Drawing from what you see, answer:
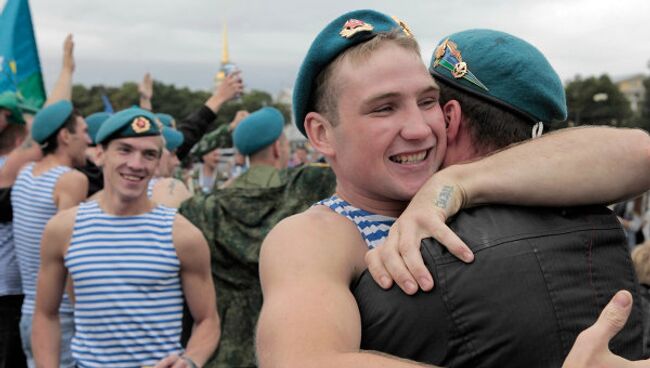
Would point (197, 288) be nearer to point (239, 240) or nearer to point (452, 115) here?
point (239, 240)

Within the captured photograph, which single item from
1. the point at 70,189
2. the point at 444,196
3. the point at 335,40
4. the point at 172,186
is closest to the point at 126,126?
Result: the point at 70,189

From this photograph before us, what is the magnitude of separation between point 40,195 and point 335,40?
11.9 feet

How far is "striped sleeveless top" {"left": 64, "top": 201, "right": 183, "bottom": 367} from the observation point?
3510mm

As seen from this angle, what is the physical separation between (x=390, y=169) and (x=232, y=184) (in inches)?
134

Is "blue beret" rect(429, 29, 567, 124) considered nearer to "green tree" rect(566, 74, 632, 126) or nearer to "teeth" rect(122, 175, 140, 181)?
"teeth" rect(122, 175, 140, 181)

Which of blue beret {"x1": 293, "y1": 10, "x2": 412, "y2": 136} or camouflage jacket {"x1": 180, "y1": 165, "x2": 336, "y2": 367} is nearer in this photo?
blue beret {"x1": 293, "y1": 10, "x2": 412, "y2": 136}

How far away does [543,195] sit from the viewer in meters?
1.55

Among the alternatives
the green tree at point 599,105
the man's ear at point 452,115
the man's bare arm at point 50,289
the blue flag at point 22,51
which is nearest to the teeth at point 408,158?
the man's ear at point 452,115

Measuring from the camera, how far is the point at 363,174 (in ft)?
6.03

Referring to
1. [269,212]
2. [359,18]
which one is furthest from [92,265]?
[359,18]

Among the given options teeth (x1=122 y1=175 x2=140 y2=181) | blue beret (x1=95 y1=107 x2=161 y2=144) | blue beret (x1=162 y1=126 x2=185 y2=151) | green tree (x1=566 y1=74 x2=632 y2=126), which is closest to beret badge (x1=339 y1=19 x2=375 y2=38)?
teeth (x1=122 y1=175 x2=140 y2=181)

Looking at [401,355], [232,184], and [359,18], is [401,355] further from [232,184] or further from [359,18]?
[232,184]

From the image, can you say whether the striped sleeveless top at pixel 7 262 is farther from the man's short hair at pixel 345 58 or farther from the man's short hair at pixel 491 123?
the man's short hair at pixel 491 123

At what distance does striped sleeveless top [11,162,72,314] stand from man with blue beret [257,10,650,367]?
3358 millimetres
